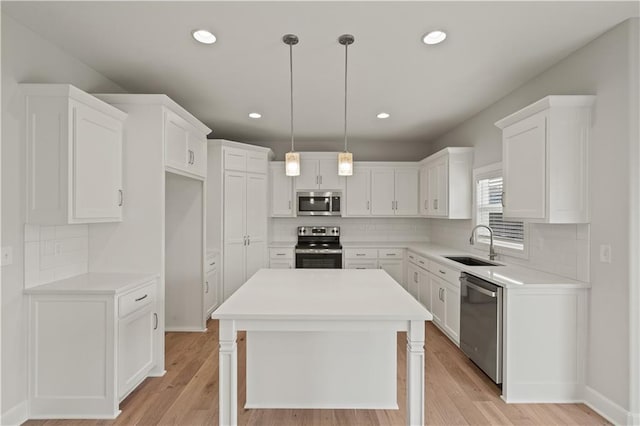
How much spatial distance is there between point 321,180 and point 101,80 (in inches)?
124

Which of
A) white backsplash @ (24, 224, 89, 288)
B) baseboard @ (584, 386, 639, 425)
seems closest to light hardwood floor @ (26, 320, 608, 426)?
baseboard @ (584, 386, 639, 425)

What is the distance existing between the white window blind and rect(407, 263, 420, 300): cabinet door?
3.22ft

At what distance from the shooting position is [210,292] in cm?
418

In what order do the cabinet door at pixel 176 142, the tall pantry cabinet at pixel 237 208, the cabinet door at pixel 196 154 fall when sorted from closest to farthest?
the cabinet door at pixel 176 142 < the cabinet door at pixel 196 154 < the tall pantry cabinet at pixel 237 208

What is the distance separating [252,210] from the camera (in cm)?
473

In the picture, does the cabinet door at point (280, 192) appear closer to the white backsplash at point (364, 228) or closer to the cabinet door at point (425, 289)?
the white backsplash at point (364, 228)

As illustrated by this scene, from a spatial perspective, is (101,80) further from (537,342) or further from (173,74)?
(537,342)

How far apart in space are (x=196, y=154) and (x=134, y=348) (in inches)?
77.3

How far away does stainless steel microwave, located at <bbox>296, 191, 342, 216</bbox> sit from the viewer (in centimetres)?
532

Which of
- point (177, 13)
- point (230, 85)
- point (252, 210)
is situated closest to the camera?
point (177, 13)

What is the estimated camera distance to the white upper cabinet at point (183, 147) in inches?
115

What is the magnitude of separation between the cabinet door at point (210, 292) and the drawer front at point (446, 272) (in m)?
2.70

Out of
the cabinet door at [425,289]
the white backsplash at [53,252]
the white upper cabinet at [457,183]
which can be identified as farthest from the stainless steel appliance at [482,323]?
the white backsplash at [53,252]

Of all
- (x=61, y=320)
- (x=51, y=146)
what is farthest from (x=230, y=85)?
(x=61, y=320)
